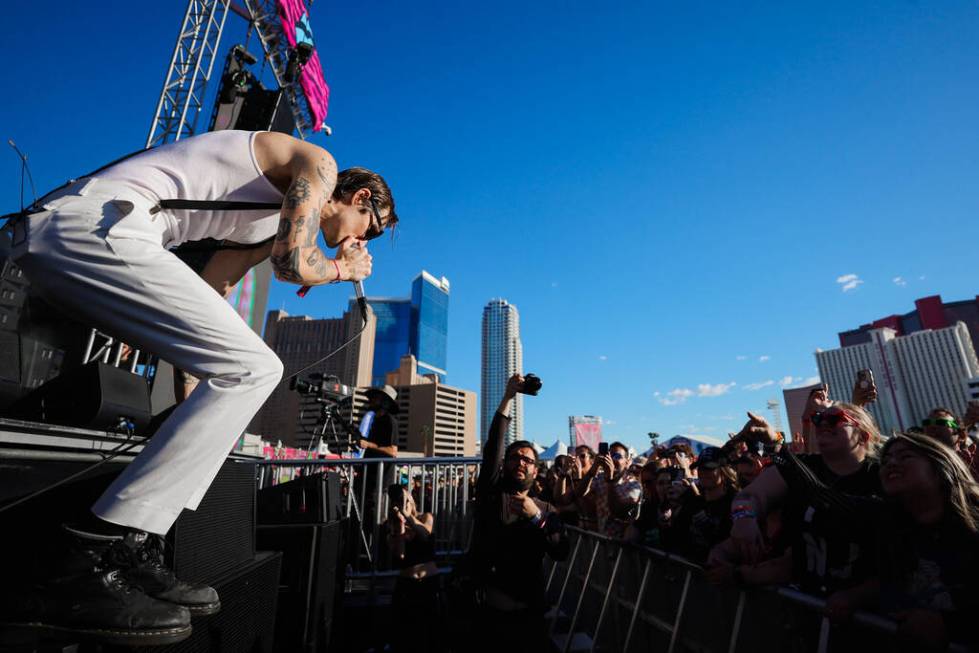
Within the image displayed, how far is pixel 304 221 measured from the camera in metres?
1.62

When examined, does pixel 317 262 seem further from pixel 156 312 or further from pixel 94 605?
pixel 94 605

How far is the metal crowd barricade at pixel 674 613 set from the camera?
221 centimetres

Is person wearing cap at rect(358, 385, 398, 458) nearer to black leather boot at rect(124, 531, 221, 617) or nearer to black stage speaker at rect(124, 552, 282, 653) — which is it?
black stage speaker at rect(124, 552, 282, 653)

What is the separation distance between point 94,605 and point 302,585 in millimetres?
2332

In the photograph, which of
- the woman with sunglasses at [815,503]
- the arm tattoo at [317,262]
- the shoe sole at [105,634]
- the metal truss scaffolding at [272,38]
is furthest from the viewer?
the metal truss scaffolding at [272,38]

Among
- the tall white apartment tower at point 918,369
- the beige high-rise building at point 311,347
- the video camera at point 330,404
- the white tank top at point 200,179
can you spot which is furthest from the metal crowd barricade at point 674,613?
the tall white apartment tower at point 918,369

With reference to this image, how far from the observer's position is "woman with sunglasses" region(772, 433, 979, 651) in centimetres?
175

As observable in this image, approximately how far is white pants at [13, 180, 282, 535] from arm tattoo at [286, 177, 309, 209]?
0.40 meters

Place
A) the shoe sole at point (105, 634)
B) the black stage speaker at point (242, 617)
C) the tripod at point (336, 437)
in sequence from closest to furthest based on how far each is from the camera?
the shoe sole at point (105, 634)
the black stage speaker at point (242, 617)
the tripod at point (336, 437)

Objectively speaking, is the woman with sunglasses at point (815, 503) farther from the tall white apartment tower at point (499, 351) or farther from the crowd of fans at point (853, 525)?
the tall white apartment tower at point (499, 351)

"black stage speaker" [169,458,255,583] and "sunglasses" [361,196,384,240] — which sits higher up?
"sunglasses" [361,196,384,240]

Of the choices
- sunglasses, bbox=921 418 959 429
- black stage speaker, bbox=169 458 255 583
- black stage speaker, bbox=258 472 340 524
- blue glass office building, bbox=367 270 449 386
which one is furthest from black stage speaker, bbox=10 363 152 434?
blue glass office building, bbox=367 270 449 386

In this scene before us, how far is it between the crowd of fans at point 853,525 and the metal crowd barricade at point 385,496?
311 centimetres

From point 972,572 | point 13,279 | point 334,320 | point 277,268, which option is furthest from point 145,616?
point 334,320
